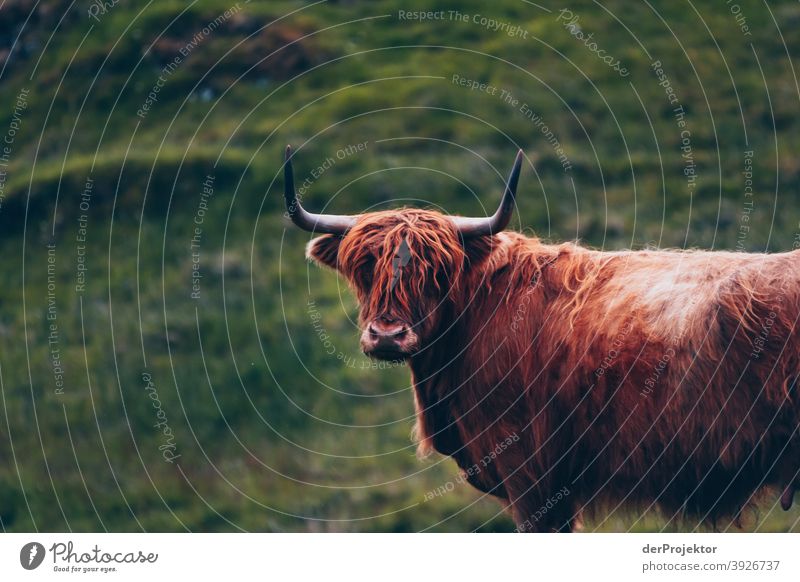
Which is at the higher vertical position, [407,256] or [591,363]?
[407,256]

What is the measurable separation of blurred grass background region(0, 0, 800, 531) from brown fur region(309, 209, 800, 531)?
6.06m

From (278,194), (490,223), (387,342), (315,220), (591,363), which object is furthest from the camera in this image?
(278,194)

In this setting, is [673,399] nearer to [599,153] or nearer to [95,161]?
[599,153]

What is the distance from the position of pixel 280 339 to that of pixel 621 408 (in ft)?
39.3

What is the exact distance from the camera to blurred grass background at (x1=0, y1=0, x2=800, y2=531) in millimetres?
18828

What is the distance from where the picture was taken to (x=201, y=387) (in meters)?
20.6

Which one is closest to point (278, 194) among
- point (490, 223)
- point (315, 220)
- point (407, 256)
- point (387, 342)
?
point (315, 220)
